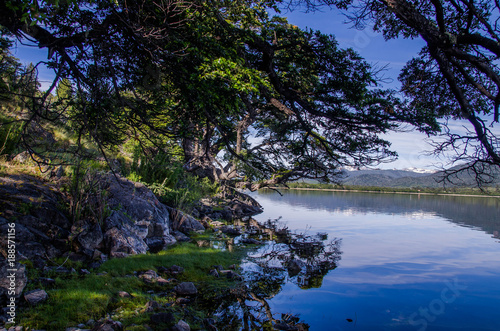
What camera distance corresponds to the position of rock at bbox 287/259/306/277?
703cm

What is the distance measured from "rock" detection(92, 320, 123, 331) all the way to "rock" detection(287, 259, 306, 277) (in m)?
4.17

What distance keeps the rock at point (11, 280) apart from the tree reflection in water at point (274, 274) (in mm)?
2724

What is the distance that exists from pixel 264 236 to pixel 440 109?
23.5 ft

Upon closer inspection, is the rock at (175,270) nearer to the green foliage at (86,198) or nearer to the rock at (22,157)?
the green foliage at (86,198)

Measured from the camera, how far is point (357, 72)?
25.0ft

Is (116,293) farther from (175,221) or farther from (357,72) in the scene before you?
(357,72)

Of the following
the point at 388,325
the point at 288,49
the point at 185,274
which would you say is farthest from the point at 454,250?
the point at 185,274

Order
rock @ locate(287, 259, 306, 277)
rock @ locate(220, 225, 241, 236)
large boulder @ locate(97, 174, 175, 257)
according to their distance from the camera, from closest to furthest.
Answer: large boulder @ locate(97, 174, 175, 257) → rock @ locate(287, 259, 306, 277) → rock @ locate(220, 225, 241, 236)

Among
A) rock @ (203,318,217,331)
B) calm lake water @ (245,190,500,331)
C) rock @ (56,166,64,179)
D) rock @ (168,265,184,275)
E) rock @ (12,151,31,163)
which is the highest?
rock @ (12,151,31,163)

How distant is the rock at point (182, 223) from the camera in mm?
9950

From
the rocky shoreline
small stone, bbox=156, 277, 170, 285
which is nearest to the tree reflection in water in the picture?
the rocky shoreline

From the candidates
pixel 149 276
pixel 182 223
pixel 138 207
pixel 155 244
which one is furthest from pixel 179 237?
pixel 149 276

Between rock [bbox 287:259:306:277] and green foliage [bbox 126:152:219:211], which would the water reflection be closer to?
rock [bbox 287:259:306:277]

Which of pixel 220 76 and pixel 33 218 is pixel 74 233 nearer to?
pixel 33 218
